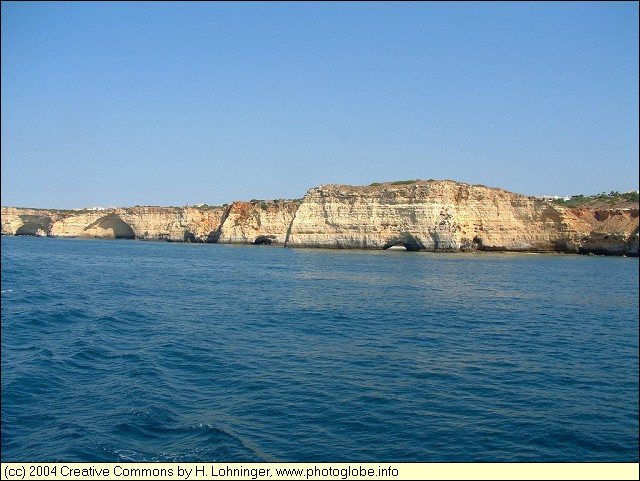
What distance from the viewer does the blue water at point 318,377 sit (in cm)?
810

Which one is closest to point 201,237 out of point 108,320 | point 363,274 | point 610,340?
point 363,274

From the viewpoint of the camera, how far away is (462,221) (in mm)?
61219

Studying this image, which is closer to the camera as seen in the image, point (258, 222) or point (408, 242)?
point (408, 242)

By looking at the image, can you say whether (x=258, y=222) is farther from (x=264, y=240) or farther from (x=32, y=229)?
(x=32, y=229)

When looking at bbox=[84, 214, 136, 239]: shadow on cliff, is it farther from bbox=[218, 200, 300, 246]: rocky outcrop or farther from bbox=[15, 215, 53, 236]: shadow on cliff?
bbox=[218, 200, 300, 246]: rocky outcrop

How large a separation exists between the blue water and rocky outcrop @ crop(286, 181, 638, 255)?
120 feet

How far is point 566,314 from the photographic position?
65.6 ft

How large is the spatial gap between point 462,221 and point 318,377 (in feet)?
173

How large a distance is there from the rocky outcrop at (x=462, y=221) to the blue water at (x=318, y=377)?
1438 inches

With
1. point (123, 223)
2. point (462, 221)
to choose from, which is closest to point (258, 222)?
point (123, 223)

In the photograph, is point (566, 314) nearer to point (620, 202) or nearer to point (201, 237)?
point (620, 202)

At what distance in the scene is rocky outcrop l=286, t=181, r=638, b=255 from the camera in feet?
193

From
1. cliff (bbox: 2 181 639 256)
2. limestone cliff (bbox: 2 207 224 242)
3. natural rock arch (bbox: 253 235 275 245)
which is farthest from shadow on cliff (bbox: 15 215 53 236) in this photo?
cliff (bbox: 2 181 639 256)

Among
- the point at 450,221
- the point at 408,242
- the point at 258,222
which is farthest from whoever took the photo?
the point at 258,222
